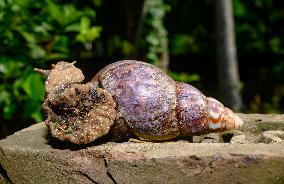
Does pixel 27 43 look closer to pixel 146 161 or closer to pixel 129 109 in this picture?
pixel 129 109

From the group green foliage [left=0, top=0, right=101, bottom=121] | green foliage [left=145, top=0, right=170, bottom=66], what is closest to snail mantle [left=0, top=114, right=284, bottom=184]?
green foliage [left=0, top=0, right=101, bottom=121]

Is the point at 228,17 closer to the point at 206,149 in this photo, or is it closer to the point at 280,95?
the point at 280,95

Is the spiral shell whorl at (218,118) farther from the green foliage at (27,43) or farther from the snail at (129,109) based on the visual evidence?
the green foliage at (27,43)

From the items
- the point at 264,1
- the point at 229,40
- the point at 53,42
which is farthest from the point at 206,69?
the point at 53,42

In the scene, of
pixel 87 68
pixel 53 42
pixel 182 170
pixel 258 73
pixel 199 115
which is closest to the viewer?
pixel 182 170

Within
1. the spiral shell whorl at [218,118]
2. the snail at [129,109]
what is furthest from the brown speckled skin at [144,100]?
the spiral shell whorl at [218,118]
